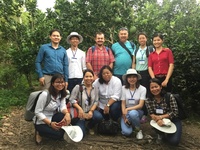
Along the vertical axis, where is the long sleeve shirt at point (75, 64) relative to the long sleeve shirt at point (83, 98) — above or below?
above

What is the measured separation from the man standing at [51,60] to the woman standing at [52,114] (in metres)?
0.82

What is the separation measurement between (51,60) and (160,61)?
2.21 meters

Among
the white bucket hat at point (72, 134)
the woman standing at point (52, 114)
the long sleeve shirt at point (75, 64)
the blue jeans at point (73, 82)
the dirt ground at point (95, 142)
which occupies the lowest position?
the dirt ground at point (95, 142)

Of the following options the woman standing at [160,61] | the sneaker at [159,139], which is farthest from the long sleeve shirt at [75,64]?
the sneaker at [159,139]

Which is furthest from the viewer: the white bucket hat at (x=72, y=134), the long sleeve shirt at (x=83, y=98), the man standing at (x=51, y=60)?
the man standing at (x=51, y=60)

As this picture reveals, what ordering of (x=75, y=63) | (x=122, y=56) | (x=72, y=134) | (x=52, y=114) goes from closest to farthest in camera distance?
1. (x=72, y=134)
2. (x=52, y=114)
3. (x=75, y=63)
4. (x=122, y=56)

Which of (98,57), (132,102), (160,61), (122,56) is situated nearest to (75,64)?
(98,57)

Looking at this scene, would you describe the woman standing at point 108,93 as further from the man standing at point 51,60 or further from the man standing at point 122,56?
the man standing at point 51,60

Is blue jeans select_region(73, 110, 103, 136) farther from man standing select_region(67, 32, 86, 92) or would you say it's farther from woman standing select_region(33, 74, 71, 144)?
man standing select_region(67, 32, 86, 92)

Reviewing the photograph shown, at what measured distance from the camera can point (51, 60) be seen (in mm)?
5039

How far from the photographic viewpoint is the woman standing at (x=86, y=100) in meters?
4.68

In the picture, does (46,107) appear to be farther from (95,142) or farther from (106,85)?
(106,85)

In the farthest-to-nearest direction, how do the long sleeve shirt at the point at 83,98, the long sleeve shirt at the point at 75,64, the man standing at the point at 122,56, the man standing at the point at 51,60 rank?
1. the man standing at the point at 122,56
2. the long sleeve shirt at the point at 75,64
3. the man standing at the point at 51,60
4. the long sleeve shirt at the point at 83,98

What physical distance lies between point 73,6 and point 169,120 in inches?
201
